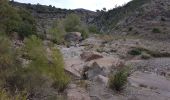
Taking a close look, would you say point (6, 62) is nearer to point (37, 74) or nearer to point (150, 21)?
point (37, 74)

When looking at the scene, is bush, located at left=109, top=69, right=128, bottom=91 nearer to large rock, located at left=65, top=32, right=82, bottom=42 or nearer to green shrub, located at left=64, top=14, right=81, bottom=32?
large rock, located at left=65, top=32, right=82, bottom=42

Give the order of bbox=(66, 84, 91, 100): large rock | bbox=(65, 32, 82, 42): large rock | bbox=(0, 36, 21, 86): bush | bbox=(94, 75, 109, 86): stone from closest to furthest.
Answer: bbox=(0, 36, 21, 86): bush, bbox=(66, 84, 91, 100): large rock, bbox=(94, 75, 109, 86): stone, bbox=(65, 32, 82, 42): large rock

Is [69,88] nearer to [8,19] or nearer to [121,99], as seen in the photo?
[121,99]

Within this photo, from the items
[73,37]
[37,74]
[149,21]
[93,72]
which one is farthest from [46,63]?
[149,21]

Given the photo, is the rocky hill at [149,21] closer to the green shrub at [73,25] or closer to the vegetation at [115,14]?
the vegetation at [115,14]

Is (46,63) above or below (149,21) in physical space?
above

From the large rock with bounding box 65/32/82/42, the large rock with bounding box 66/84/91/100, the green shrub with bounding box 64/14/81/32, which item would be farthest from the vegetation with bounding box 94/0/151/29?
the large rock with bounding box 66/84/91/100

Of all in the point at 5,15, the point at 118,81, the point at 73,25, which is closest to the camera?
the point at 118,81

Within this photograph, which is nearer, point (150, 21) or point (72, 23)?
point (72, 23)

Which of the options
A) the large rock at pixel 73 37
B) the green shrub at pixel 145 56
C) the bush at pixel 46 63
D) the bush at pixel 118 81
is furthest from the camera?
the large rock at pixel 73 37

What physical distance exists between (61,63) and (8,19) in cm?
1060

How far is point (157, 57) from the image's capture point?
141 ft

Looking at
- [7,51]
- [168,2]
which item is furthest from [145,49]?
[168,2]

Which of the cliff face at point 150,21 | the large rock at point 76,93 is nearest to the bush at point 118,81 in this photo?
the large rock at point 76,93
